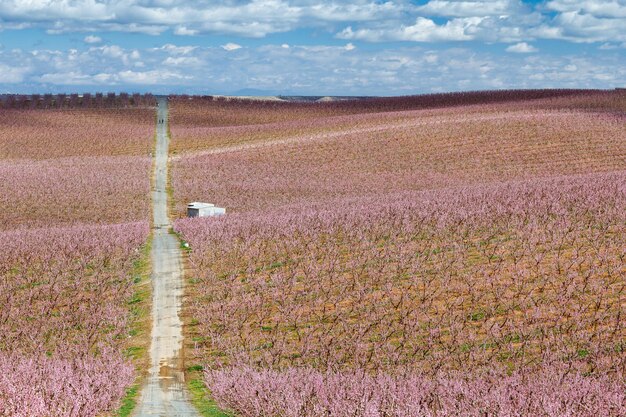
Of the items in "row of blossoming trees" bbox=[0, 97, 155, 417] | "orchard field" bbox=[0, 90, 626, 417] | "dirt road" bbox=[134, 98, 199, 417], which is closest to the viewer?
"orchard field" bbox=[0, 90, 626, 417]

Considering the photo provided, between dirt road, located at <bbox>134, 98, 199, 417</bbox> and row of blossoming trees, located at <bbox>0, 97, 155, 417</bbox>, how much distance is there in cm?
64

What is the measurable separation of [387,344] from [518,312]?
364 centimetres

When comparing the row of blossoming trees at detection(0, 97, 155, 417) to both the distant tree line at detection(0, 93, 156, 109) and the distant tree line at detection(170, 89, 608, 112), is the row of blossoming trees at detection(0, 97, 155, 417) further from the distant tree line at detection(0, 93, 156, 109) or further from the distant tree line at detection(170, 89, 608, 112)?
the distant tree line at detection(170, 89, 608, 112)

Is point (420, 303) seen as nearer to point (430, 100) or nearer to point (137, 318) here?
point (137, 318)

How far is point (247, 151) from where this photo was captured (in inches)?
3004

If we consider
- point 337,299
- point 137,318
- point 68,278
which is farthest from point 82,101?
point 337,299

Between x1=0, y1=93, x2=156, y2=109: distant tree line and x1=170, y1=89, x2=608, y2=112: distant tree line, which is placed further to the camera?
x1=0, y1=93, x2=156, y2=109: distant tree line

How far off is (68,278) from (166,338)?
7898mm

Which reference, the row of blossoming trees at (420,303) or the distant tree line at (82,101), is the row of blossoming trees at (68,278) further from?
the distant tree line at (82,101)

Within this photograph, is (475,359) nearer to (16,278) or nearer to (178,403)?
(178,403)

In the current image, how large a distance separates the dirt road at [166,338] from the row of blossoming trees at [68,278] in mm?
644

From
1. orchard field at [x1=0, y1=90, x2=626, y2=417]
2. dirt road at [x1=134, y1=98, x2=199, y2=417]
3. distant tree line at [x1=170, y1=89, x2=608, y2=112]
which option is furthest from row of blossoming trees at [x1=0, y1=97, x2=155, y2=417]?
distant tree line at [x1=170, y1=89, x2=608, y2=112]

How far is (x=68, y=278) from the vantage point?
28422 mm

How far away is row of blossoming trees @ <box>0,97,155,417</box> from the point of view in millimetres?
15719
